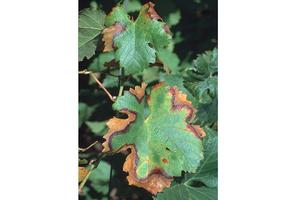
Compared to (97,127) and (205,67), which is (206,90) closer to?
(205,67)

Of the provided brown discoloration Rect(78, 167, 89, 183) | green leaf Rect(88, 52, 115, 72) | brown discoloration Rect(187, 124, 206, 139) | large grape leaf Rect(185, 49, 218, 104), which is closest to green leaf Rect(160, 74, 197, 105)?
large grape leaf Rect(185, 49, 218, 104)

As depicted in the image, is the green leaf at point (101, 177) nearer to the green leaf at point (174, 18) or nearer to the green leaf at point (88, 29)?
the green leaf at point (174, 18)

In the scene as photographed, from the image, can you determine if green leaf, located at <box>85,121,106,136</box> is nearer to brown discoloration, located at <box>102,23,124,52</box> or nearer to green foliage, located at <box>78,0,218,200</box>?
green foliage, located at <box>78,0,218,200</box>

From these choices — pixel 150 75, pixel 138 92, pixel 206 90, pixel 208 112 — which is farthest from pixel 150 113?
pixel 150 75
